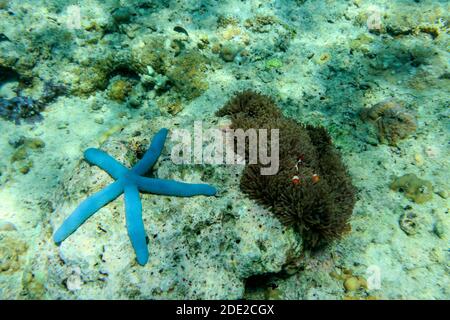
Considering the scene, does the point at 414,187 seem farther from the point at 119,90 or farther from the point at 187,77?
the point at 119,90

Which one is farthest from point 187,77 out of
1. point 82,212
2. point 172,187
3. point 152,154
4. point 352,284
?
point 352,284

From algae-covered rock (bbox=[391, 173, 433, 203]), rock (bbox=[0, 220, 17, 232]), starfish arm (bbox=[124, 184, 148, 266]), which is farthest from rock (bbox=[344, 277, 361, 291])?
rock (bbox=[0, 220, 17, 232])

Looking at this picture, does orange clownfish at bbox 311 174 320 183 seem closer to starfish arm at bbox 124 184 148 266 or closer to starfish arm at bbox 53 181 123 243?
starfish arm at bbox 124 184 148 266

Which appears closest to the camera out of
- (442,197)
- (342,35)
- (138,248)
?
(138,248)

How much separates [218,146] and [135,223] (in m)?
1.38

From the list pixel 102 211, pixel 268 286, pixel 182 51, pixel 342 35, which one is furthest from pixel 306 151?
pixel 342 35

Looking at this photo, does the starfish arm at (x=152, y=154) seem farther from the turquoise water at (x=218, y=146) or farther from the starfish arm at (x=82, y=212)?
the starfish arm at (x=82, y=212)

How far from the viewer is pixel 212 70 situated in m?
6.05

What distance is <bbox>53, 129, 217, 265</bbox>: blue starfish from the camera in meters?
3.24

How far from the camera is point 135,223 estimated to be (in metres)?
3.25

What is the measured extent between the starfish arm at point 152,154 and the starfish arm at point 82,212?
1.34 feet

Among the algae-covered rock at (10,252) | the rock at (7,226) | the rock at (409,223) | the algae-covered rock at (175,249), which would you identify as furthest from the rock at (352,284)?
the rock at (7,226)

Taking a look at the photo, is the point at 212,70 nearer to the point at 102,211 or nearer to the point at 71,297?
the point at 102,211

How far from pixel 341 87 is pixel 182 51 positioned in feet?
10.3
